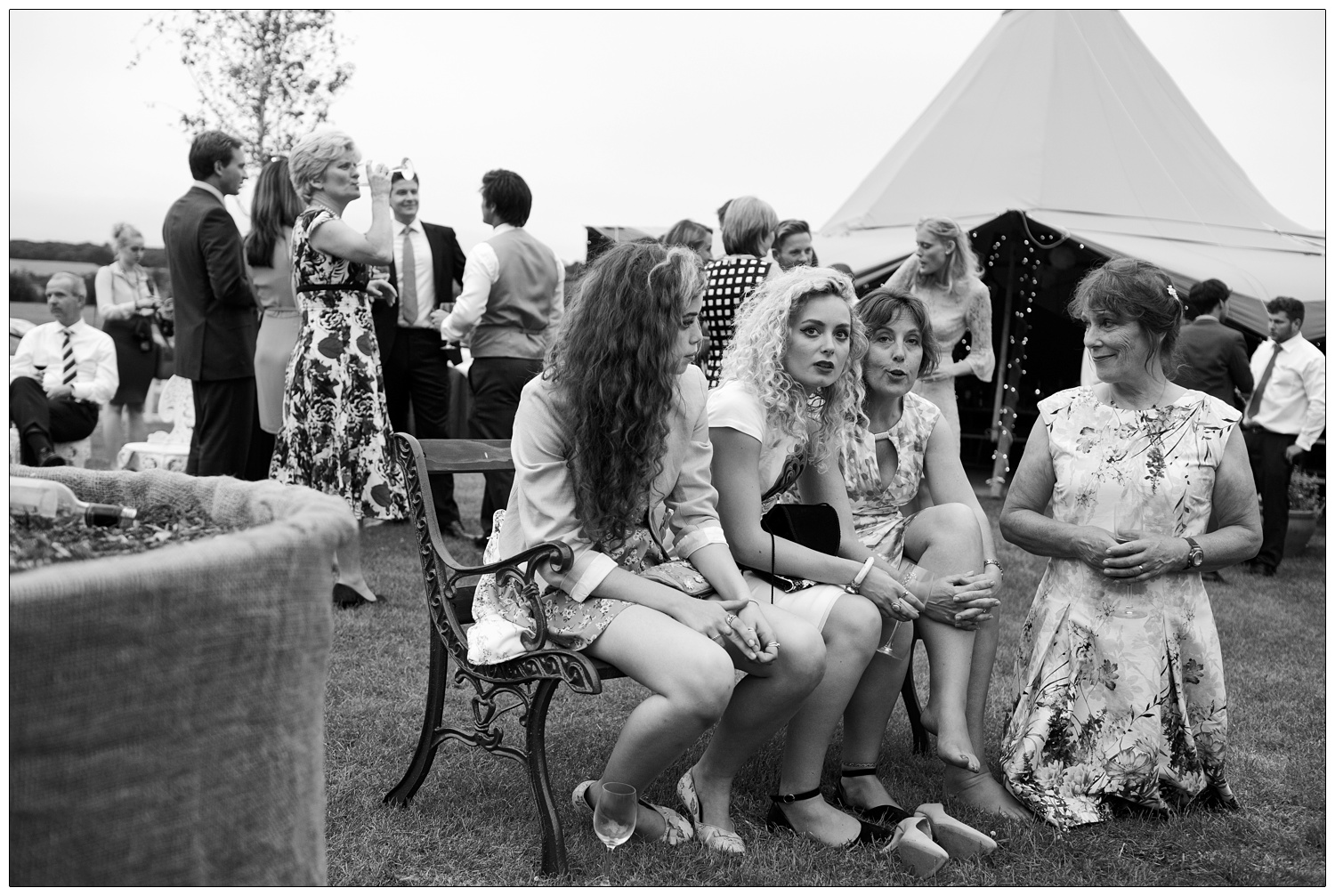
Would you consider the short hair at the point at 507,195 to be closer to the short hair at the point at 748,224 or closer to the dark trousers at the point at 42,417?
the short hair at the point at 748,224

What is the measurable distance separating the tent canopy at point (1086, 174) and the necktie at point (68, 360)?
5.83 meters

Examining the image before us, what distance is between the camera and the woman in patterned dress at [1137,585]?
112 inches

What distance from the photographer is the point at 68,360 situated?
6.73 m

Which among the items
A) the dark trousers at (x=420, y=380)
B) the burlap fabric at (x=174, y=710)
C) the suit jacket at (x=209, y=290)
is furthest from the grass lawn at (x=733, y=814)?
the dark trousers at (x=420, y=380)

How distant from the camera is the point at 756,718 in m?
2.59

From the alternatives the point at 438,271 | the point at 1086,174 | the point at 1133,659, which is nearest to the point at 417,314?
the point at 438,271

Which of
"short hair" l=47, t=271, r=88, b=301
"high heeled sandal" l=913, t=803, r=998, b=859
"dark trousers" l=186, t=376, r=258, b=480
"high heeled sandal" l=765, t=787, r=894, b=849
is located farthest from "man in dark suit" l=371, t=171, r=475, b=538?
"high heeled sandal" l=913, t=803, r=998, b=859

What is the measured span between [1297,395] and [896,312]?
5280 mm

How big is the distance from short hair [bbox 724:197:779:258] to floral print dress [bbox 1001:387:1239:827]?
262 centimetres

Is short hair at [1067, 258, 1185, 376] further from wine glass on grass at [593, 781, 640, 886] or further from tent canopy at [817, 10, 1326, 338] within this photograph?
tent canopy at [817, 10, 1326, 338]

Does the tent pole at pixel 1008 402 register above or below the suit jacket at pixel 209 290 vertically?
below

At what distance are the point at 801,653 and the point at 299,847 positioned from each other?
1365 mm

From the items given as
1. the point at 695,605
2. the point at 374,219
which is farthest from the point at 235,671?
the point at 374,219

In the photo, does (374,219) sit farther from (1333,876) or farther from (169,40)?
(169,40)
